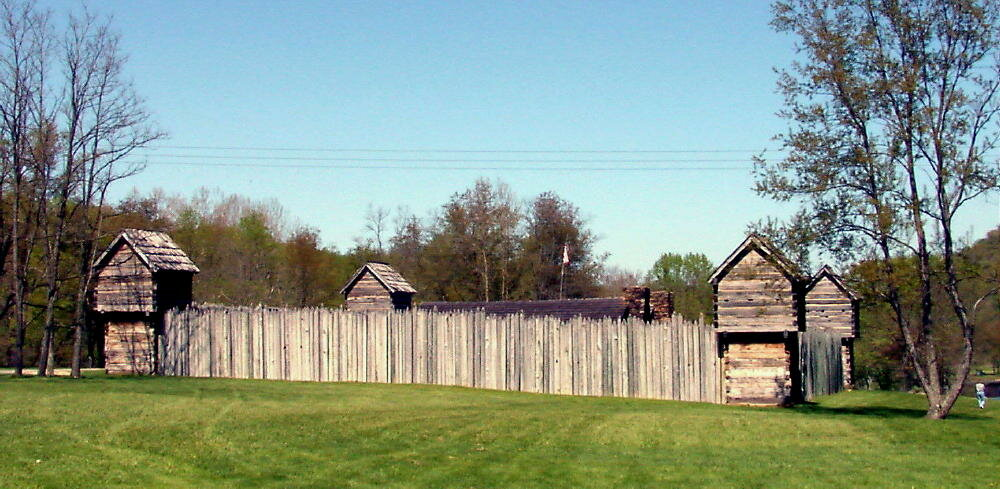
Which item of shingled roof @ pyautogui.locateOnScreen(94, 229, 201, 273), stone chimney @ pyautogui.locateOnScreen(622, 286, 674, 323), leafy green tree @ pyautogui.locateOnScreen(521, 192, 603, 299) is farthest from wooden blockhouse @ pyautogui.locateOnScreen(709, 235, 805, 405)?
leafy green tree @ pyautogui.locateOnScreen(521, 192, 603, 299)

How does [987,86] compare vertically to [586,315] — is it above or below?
above

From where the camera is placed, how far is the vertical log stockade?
27.7m

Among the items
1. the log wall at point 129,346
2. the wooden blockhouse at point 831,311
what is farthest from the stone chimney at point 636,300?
the log wall at point 129,346

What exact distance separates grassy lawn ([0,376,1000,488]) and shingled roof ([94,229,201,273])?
295 inches

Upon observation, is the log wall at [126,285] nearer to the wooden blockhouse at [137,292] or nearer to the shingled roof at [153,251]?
the wooden blockhouse at [137,292]

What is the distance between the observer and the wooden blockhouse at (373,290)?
4456 cm

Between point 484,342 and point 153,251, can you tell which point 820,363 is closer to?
point 484,342

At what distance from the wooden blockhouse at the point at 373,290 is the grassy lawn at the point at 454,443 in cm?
1846

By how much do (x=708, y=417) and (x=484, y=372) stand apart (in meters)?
9.79

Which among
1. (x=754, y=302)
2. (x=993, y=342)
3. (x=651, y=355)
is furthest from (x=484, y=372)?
(x=993, y=342)

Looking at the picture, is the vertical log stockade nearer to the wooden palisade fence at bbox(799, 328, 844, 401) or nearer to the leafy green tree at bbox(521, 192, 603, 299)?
the wooden palisade fence at bbox(799, 328, 844, 401)

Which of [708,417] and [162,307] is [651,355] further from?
[162,307]

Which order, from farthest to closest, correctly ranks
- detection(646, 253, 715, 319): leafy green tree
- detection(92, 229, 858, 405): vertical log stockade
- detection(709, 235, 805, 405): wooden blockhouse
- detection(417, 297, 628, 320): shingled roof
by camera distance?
detection(646, 253, 715, 319): leafy green tree
detection(417, 297, 628, 320): shingled roof
detection(92, 229, 858, 405): vertical log stockade
detection(709, 235, 805, 405): wooden blockhouse

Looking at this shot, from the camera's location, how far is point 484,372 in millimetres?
30453
